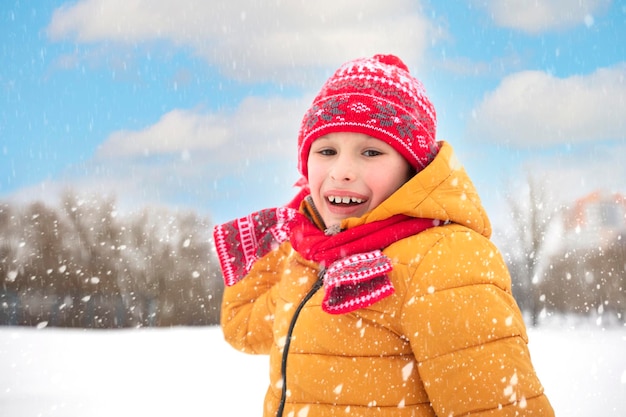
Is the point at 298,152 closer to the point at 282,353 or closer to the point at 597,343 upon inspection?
the point at 282,353

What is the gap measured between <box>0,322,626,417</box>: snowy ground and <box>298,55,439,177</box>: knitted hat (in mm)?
3907

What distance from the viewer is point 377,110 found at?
1.75m

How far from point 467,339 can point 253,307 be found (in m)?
1.12

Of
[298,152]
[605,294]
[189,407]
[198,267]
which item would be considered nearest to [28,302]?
[198,267]

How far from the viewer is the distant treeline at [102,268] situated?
1510 cm

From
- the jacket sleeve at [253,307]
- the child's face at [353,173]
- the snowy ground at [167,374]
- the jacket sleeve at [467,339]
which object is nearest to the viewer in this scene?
the jacket sleeve at [467,339]

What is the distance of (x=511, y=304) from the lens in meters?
1.54

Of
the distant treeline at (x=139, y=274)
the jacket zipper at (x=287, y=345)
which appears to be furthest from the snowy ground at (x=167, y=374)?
the distant treeline at (x=139, y=274)

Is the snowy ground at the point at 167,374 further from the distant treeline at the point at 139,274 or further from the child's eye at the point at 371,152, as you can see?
the distant treeline at the point at 139,274

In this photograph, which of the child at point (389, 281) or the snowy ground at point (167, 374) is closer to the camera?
the child at point (389, 281)

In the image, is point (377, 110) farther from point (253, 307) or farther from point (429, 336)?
point (253, 307)

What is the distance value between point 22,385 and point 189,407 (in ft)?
8.10

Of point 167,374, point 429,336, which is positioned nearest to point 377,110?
point 429,336

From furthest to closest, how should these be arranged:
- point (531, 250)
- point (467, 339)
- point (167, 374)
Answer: point (531, 250) → point (167, 374) → point (467, 339)
